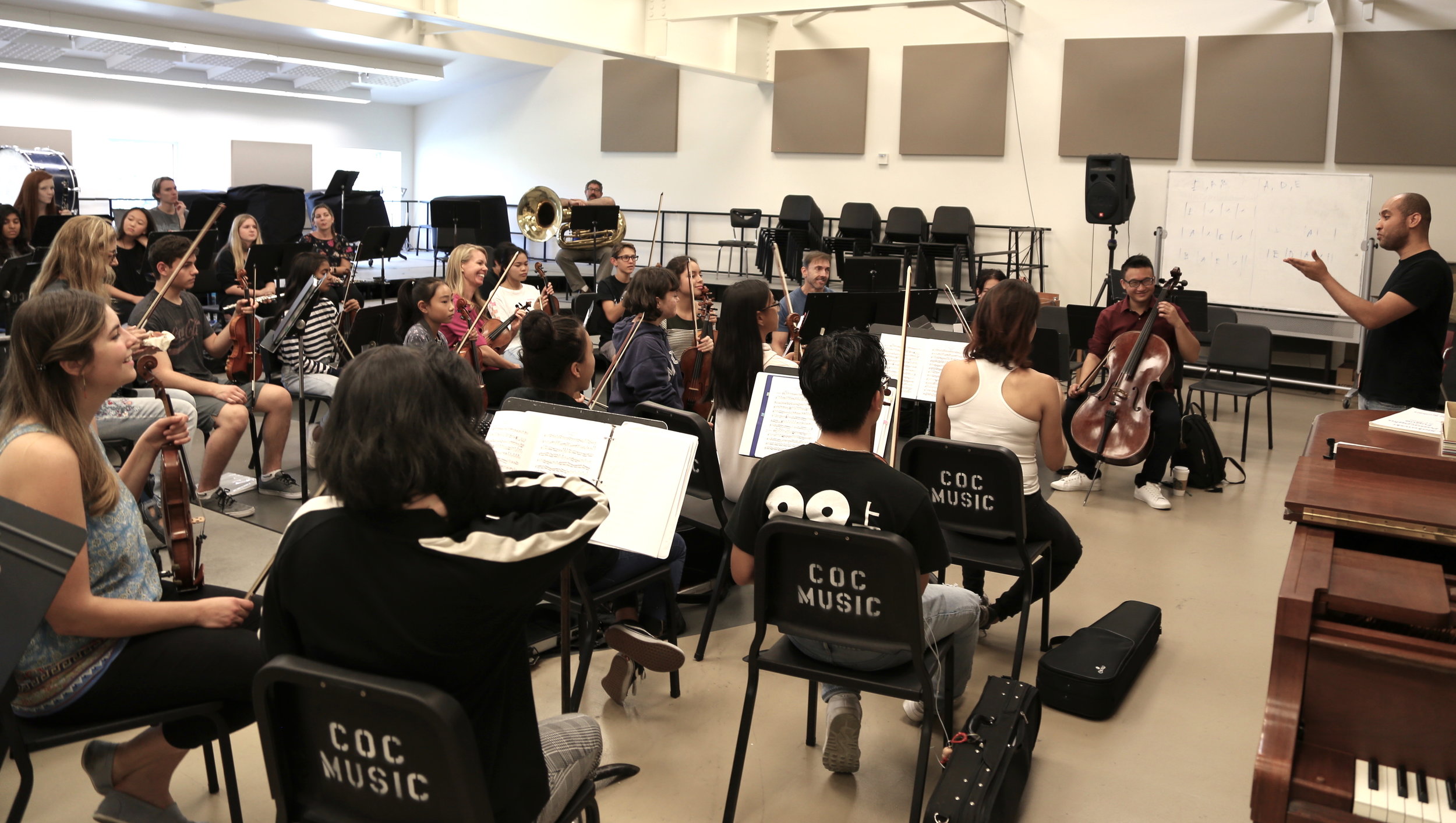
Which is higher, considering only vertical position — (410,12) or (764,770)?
(410,12)

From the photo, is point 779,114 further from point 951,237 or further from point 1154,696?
point 1154,696

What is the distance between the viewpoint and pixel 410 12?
7828 mm

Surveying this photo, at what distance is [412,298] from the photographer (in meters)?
4.90

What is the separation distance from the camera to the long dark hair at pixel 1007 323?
3.17 metres

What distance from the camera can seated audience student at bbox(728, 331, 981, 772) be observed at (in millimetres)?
2104

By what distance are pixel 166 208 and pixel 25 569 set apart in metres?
8.78

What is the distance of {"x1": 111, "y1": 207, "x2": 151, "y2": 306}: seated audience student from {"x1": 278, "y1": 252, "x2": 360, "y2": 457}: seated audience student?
1.68 metres

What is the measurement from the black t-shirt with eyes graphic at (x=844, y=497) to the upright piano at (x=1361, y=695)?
704mm

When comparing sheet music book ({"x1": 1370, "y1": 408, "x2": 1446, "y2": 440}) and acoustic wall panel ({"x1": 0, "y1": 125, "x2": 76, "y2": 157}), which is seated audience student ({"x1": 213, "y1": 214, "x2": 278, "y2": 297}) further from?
acoustic wall panel ({"x1": 0, "y1": 125, "x2": 76, "y2": 157})

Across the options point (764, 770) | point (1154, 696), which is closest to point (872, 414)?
point (764, 770)

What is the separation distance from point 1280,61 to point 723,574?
7838mm

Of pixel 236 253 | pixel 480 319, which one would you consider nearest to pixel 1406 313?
pixel 480 319

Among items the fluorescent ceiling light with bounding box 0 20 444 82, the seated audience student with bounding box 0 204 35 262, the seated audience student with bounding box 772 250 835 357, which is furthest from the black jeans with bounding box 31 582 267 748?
the fluorescent ceiling light with bounding box 0 20 444 82

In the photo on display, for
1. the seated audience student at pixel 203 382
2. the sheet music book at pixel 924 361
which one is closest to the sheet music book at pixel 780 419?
the sheet music book at pixel 924 361
